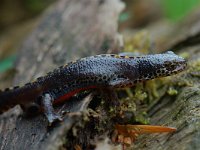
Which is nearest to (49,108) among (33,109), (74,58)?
(33,109)

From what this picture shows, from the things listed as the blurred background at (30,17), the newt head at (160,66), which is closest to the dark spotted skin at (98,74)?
the newt head at (160,66)

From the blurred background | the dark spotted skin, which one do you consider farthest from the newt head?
the blurred background

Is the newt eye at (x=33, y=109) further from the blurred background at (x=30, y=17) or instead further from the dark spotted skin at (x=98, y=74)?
the blurred background at (x=30, y=17)

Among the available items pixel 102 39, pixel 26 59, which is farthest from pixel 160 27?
pixel 26 59

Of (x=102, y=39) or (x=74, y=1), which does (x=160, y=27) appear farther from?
(x=102, y=39)

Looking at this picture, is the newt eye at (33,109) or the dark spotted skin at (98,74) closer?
the newt eye at (33,109)

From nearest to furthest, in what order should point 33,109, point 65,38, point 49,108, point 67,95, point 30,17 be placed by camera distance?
point 49,108 → point 33,109 → point 67,95 → point 65,38 → point 30,17

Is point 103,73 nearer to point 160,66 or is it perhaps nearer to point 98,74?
point 98,74

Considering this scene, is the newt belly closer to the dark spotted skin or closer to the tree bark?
the dark spotted skin
